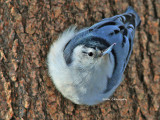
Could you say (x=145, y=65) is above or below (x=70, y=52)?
below

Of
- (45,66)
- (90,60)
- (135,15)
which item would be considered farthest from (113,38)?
(45,66)

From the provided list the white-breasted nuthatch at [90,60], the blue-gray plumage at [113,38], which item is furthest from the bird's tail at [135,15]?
the white-breasted nuthatch at [90,60]

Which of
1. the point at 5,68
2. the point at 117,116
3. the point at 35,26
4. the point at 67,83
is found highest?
the point at 35,26

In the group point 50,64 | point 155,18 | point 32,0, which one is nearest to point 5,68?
point 50,64

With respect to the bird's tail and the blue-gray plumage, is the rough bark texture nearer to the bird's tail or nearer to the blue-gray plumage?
the bird's tail

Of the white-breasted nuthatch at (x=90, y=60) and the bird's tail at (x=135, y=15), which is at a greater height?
the bird's tail at (x=135, y=15)

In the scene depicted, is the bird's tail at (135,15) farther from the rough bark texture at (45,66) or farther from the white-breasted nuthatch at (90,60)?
the white-breasted nuthatch at (90,60)

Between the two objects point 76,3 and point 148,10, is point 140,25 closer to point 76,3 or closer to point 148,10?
point 148,10

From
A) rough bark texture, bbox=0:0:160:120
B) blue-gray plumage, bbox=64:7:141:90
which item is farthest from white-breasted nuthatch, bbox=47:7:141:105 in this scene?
rough bark texture, bbox=0:0:160:120
